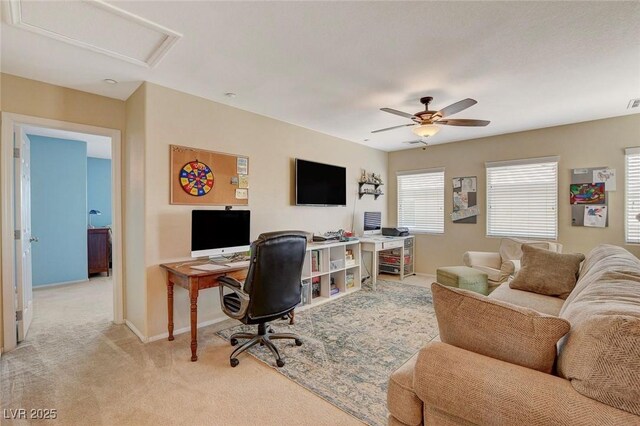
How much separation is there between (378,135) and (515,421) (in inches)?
170

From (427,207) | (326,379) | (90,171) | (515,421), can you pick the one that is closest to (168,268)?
(326,379)

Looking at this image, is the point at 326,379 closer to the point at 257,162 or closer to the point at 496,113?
the point at 257,162

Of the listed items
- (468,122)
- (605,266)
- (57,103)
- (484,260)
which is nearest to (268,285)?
(605,266)

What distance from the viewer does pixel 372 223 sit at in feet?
18.2

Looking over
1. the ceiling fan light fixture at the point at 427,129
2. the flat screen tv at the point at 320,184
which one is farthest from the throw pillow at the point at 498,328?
the flat screen tv at the point at 320,184

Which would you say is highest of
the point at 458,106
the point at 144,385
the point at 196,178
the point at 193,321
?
the point at 458,106

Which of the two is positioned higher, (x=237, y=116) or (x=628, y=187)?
(x=237, y=116)

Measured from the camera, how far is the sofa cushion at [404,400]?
121 cm

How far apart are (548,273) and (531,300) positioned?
384 mm

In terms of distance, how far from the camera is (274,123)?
156 inches

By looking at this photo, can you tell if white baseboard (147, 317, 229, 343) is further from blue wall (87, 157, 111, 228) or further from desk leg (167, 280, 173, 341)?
blue wall (87, 157, 111, 228)

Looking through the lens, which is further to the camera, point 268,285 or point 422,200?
point 422,200

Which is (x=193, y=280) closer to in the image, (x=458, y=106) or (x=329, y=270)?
(x=329, y=270)

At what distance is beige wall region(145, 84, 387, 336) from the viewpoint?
113 inches
